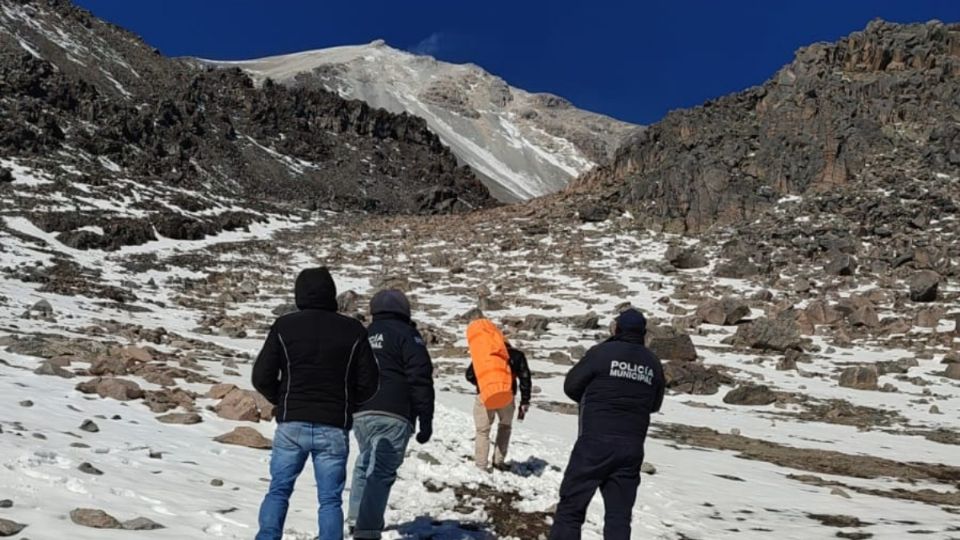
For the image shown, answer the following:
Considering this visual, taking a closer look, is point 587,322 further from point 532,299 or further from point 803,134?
point 803,134

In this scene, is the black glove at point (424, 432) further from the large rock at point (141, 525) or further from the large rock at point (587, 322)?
the large rock at point (587, 322)

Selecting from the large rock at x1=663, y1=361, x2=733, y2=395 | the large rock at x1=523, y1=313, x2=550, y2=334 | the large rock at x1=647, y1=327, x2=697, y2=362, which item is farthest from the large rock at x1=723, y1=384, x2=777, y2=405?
the large rock at x1=523, y1=313, x2=550, y2=334

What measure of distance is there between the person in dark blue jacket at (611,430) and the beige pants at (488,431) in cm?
302

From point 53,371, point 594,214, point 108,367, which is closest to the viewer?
point 53,371

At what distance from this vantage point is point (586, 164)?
632ft

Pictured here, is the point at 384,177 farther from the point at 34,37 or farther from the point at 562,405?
the point at 562,405

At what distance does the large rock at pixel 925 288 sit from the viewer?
29516mm

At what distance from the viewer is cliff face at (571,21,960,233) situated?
5038 centimetres

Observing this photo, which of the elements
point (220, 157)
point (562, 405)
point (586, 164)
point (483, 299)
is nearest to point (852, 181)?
point (483, 299)

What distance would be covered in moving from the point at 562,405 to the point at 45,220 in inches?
1279

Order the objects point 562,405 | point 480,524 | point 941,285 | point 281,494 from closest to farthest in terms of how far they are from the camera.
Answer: point 281,494 → point 480,524 → point 562,405 → point 941,285

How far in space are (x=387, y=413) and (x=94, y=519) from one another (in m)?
2.24

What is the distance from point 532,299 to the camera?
33812 millimetres

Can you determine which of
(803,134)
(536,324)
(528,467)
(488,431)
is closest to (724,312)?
(536,324)
